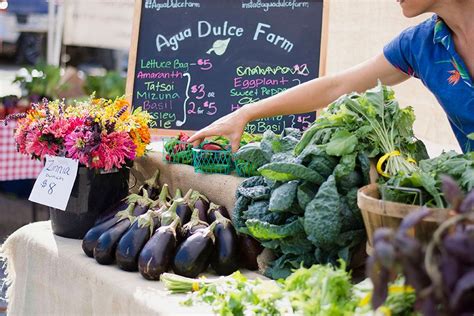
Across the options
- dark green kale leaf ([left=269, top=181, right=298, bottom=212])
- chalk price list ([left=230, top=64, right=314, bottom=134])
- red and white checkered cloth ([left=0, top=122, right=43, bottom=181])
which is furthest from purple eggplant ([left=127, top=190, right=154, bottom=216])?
red and white checkered cloth ([left=0, top=122, right=43, bottom=181])

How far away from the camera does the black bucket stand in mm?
2881

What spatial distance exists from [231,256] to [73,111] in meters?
0.95

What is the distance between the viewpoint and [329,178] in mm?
2139

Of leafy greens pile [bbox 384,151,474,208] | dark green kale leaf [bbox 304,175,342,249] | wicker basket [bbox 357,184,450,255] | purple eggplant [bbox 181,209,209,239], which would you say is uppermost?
leafy greens pile [bbox 384,151,474,208]

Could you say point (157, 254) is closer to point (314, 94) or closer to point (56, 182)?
point (56, 182)

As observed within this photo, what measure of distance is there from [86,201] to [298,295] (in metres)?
1.33

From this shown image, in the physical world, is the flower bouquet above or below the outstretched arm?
below

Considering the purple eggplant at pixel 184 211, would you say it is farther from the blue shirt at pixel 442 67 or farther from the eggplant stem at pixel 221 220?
the blue shirt at pixel 442 67

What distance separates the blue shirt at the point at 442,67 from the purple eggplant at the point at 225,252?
0.87m

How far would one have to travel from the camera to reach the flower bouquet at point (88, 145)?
280 centimetres

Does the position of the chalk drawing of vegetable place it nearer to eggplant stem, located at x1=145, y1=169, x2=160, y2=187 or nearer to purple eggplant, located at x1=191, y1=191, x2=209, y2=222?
eggplant stem, located at x1=145, y1=169, x2=160, y2=187

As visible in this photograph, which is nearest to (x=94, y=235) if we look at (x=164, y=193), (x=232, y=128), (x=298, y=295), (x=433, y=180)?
(x=164, y=193)

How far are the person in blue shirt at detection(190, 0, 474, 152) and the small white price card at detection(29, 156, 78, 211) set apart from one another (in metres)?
0.51

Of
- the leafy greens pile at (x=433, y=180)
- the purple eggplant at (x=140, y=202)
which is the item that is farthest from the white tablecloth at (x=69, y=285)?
the leafy greens pile at (x=433, y=180)
